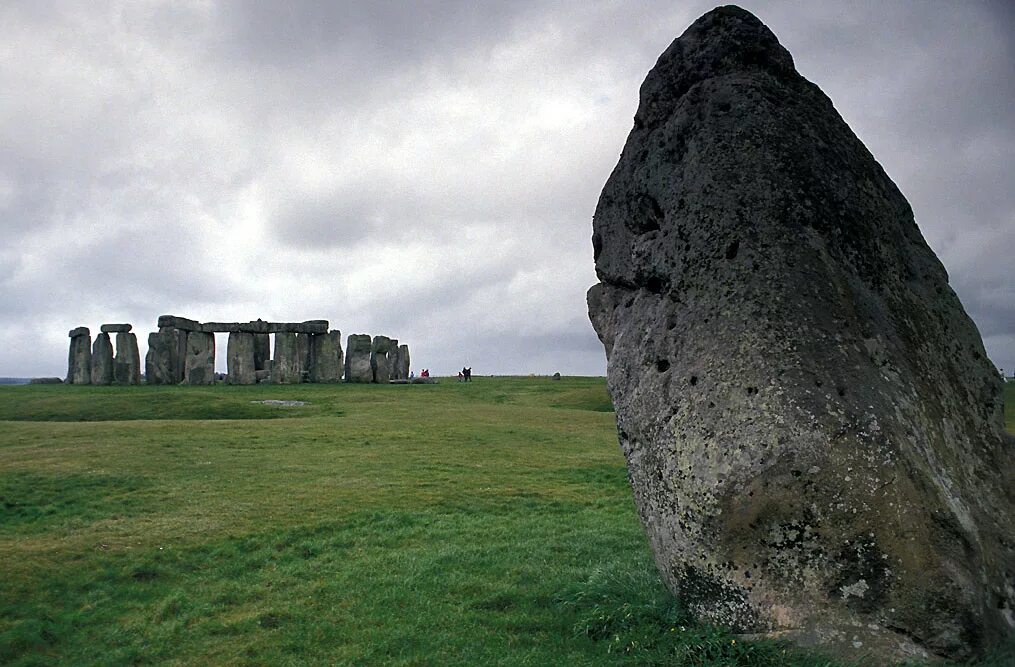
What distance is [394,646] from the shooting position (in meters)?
7.44

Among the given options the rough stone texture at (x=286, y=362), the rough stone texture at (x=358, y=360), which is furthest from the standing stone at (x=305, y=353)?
the rough stone texture at (x=358, y=360)

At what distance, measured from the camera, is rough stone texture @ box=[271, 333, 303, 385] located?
1833 inches

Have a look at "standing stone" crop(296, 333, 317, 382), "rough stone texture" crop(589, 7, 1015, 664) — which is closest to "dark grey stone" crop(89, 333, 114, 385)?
"standing stone" crop(296, 333, 317, 382)

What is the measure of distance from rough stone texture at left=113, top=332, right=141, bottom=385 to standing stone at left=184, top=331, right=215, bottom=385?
3210 millimetres

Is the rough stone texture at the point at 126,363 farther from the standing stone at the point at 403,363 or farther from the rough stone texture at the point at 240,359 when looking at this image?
the standing stone at the point at 403,363

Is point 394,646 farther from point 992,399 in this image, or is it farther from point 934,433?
point 992,399

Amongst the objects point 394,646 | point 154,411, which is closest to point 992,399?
point 394,646

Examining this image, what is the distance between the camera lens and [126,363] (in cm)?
4731

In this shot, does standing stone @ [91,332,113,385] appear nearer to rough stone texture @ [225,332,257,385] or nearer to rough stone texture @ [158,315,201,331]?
rough stone texture @ [158,315,201,331]

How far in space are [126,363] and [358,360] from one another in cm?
1412

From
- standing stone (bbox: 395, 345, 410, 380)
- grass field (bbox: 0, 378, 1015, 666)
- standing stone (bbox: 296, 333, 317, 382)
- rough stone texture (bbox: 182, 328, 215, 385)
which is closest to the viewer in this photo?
grass field (bbox: 0, 378, 1015, 666)

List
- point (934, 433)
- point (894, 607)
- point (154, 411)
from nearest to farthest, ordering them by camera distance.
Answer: point (894, 607) < point (934, 433) < point (154, 411)

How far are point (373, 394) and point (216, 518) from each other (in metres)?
25.5

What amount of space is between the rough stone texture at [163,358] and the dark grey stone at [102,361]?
229 cm
